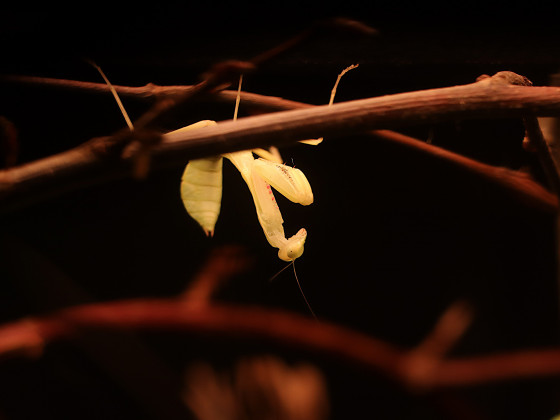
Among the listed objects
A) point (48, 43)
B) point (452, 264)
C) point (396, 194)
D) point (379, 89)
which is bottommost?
point (452, 264)

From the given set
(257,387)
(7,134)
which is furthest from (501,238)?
(7,134)

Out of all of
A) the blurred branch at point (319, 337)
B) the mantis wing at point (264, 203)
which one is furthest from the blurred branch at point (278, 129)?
the mantis wing at point (264, 203)

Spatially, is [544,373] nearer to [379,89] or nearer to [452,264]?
[379,89]

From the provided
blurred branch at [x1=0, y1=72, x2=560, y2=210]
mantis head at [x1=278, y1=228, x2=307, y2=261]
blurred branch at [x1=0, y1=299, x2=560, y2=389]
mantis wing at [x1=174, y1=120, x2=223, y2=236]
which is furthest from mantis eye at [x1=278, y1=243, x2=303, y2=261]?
blurred branch at [x1=0, y1=299, x2=560, y2=389]

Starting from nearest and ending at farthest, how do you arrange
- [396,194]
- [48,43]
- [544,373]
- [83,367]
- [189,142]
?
[544,373] → [189,142] → [48,43] → [83,367] → [396,194]

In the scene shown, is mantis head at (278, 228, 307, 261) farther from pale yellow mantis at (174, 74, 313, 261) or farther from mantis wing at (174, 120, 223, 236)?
mantis wing at (174, 120, 223, 236)
